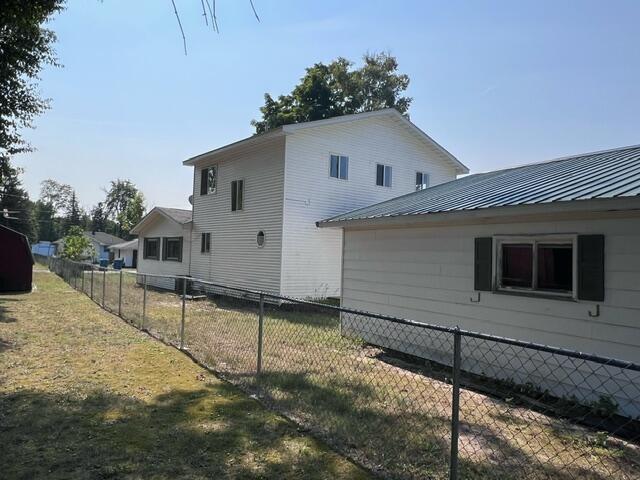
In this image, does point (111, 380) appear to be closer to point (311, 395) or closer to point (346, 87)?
point (311, 395)

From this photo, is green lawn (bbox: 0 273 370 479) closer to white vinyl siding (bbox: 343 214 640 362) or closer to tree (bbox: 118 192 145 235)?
white vinyl siding (bbox: 343 214 640 362)

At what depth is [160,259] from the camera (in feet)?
76.2

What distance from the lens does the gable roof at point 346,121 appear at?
1518cm

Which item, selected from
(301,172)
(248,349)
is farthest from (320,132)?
(248,349)

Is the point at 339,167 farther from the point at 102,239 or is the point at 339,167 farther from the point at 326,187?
the point at 102,239

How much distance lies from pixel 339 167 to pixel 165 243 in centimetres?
1071

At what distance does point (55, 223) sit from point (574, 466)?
10584cm

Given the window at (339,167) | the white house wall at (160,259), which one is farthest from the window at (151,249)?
the window at (339,167)

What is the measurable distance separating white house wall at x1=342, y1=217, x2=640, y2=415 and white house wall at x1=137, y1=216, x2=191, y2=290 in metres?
12.6

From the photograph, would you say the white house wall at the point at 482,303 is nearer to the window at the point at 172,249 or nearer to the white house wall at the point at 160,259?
the white house wall at the point at 160,259

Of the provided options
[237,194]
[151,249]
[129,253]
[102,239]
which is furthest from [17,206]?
[237,194]

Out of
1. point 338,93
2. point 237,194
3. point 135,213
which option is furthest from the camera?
point 135,213

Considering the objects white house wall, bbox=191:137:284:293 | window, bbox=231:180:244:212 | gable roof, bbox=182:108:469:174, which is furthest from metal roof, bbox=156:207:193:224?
window, bbox=231:180:244:212

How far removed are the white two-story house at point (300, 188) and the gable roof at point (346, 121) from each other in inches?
1.6
